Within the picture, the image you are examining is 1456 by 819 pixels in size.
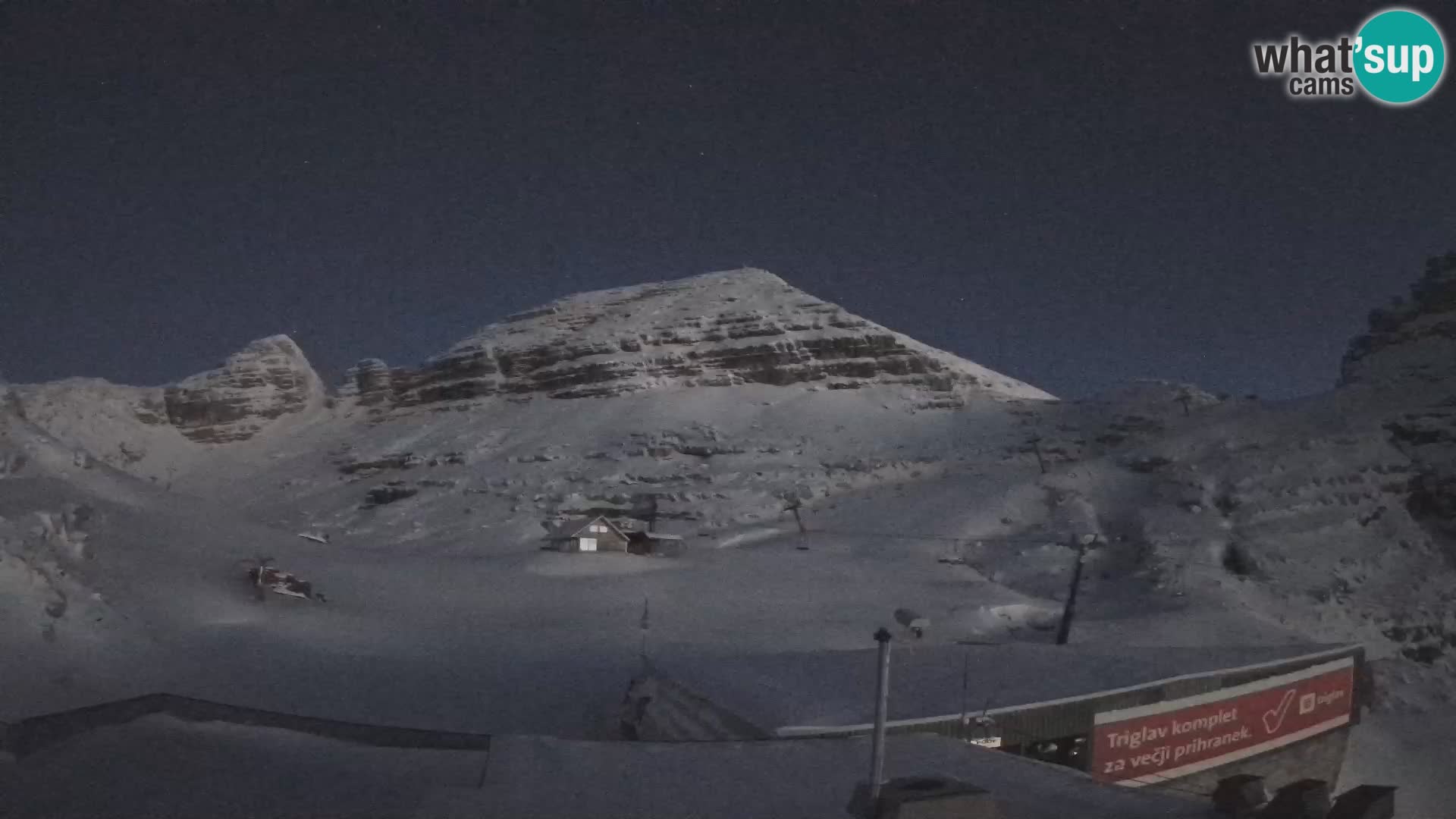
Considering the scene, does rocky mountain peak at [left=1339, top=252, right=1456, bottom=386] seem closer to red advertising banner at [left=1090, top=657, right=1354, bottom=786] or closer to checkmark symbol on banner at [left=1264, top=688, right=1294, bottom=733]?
red advertising banner at [left=1090, top=657, right=1354, bottom=786]

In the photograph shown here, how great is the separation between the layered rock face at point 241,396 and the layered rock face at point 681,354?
20.2 ft

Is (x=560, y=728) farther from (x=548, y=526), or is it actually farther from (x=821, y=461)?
(x=821, y=461)

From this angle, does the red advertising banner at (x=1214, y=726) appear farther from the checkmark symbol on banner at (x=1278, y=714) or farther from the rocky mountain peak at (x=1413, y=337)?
the rocky mountain peak at (x=1413, y=337)

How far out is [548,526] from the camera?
137 ft

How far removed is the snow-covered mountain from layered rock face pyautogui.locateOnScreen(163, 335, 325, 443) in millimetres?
2725

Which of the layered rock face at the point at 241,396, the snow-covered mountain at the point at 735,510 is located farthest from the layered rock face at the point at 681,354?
the layered rock face at the point at 241,396

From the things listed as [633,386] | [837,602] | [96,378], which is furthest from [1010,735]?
[96,378]

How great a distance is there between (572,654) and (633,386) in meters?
69.2

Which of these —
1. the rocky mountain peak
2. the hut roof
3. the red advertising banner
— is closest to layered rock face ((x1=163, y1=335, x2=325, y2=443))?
the hut roof

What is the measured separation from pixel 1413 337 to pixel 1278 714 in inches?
2253

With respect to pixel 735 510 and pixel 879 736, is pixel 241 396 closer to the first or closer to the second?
pixel 735 510

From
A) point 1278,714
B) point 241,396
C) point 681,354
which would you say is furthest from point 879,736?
point 241,396

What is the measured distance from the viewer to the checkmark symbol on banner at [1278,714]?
14.4 metres

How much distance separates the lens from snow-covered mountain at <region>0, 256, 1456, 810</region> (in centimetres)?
1855
